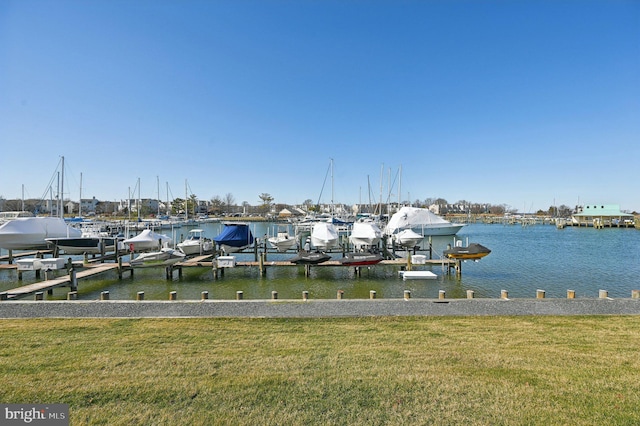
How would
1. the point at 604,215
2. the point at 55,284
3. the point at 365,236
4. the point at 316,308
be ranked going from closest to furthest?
the point at 316,308, the point at 55,284, the point at 365,236, the point at 604,215

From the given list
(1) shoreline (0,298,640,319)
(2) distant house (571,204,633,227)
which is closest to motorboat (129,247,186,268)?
(1) shoreline (0,298,640,319)

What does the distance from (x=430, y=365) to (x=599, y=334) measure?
5294 mm

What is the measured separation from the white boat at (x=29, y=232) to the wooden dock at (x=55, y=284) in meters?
9.73

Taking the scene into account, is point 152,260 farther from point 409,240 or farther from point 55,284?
point 409,240

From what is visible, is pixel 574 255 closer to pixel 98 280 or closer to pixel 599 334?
pixel 599 334

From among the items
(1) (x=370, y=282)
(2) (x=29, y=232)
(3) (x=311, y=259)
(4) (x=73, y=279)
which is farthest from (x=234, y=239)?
(2) (x=29, y=232)

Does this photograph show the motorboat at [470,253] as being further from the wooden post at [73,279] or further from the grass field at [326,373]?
the wooden post at [73,279]

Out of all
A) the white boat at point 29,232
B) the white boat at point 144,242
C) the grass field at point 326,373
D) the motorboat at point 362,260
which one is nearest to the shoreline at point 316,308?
the grass field at point 326,373

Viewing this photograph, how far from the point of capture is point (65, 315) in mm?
9750

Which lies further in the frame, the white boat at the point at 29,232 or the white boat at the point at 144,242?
the white boat at the point at 144,242

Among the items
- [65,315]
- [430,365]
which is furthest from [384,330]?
[65,315]

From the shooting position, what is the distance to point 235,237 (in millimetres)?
27094

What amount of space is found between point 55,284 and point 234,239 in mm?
12632

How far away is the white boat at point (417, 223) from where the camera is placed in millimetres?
45081
